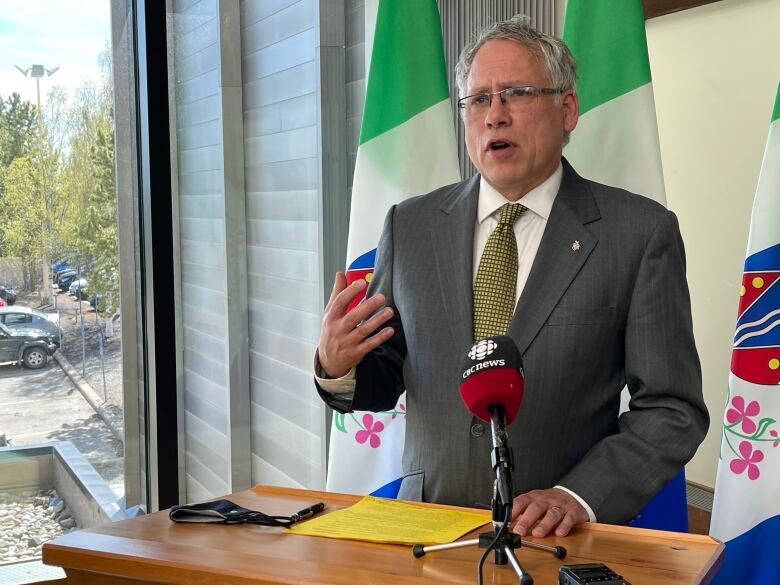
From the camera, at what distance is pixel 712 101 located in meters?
2.95

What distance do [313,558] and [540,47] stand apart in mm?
1134

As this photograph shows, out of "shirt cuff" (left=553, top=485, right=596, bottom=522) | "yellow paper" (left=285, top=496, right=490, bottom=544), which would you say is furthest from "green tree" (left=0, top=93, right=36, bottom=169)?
"shirt cuff" (left=553, top=485, right=596, bottom=522)

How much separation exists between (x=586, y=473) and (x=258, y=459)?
2363mm

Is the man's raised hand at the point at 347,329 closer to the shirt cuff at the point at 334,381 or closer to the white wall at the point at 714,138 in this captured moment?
the shirt cuff at the point at 334,381

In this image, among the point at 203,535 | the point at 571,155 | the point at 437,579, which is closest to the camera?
the point at 437,579

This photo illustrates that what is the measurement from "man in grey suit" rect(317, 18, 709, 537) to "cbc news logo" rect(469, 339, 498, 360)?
0.41m

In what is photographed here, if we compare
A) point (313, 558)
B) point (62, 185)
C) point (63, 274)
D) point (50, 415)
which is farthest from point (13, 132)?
point (313, 558)

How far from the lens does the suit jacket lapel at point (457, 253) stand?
1716 mm

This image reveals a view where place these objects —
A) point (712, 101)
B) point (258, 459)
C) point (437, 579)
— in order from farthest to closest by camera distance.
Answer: point (258, 459), point (712, 101), point (437, 579)

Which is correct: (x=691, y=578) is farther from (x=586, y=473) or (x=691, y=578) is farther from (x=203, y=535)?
(x=203, y=535)

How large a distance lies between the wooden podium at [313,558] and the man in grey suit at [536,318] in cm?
28

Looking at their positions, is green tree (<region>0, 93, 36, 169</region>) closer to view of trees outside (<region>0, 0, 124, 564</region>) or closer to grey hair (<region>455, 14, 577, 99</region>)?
view of trees outside (<region>0, 0, 124, 564</region>)

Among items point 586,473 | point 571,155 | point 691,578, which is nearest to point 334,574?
point 691,578

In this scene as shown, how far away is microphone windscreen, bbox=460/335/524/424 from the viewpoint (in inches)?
43.8
